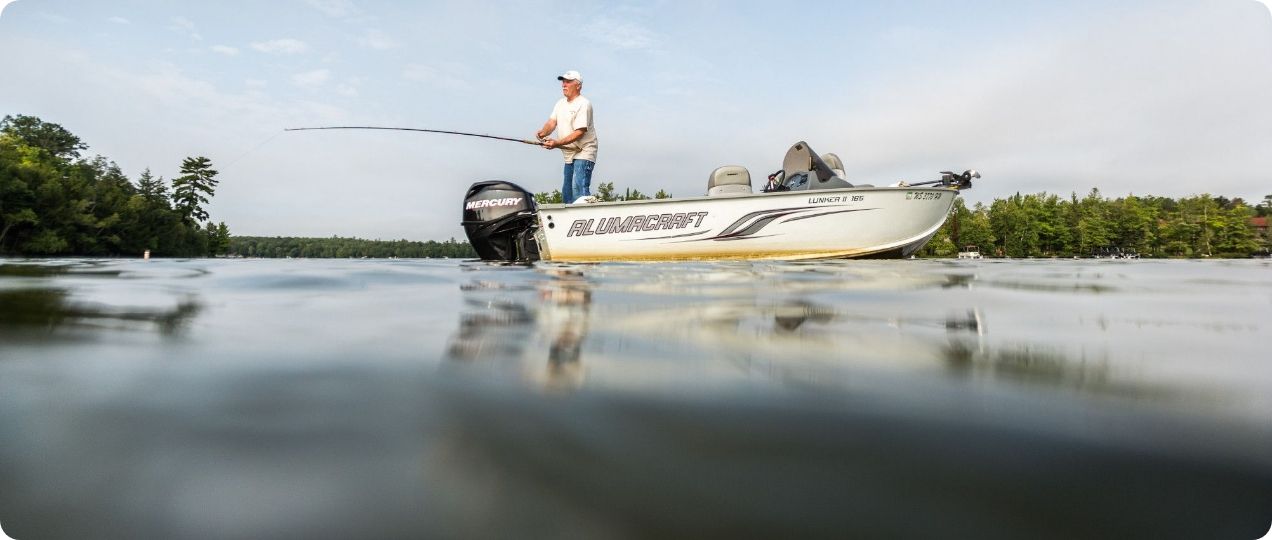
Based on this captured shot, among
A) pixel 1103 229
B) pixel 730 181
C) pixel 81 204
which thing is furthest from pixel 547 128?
pixel 1103 229

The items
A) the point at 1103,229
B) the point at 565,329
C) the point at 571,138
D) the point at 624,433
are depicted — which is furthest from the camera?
the point at 1103,229

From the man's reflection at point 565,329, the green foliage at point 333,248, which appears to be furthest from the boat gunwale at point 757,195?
the green foliage at point 333,248

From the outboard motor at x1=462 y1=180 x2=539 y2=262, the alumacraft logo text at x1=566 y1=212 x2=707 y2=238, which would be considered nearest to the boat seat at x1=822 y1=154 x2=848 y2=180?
the alumacraft logo text at x1=566 y1=212 x2=707 y2=238

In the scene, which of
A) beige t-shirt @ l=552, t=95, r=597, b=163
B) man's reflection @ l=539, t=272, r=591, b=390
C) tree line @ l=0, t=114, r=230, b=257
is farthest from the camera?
tree line @ l=0, t=114, r=230, b=257

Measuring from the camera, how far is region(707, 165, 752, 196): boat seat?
8.45 m

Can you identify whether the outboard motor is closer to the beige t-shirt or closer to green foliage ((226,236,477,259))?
the beige t-shirt

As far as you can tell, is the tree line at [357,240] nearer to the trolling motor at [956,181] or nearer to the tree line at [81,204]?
the tree line at [81,204]

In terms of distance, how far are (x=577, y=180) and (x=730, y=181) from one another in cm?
249

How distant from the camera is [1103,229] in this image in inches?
2077

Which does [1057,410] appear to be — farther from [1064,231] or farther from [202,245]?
[202,245]

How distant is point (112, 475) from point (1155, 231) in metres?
75.7

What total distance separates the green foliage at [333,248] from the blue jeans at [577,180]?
150 ft

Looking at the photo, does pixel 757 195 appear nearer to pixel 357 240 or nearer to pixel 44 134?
pixel 357 240

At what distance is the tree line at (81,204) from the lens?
3219 cm
